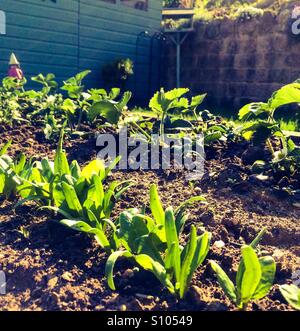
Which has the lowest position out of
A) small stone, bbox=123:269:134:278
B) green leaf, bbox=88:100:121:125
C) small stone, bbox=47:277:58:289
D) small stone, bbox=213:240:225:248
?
small stone, bbox=47:277:58:289

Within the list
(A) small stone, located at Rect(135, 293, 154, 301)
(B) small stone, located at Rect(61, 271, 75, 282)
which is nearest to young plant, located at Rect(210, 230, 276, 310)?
(A) small stone, located at Rect(135, 293, 154, 301)

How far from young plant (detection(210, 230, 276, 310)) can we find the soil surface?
0.23 feet

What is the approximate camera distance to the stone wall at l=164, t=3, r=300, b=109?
7.38 metres

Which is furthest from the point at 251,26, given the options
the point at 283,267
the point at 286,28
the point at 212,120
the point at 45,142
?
the point at 283,267

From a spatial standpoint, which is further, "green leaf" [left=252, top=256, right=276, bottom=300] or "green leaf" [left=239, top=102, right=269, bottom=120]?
"green leaf" [left=239, top=102, right=269, bottom=120]

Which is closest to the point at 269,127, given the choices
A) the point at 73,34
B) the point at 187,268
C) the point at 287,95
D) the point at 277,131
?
the point at 277,131

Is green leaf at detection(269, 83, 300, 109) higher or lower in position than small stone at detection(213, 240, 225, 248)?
higher

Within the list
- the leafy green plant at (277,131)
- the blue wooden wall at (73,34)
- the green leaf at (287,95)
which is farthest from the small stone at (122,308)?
the blue wooden wall at (73,34)

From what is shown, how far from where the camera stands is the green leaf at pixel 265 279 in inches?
62.6

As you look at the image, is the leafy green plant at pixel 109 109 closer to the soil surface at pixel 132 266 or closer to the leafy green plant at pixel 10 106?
the soil surface at pixel 132 266

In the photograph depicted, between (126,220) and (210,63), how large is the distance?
6.94 metres

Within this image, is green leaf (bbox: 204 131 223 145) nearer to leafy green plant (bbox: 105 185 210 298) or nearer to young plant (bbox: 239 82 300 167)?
young plant (bbox: 239 82 300 167)

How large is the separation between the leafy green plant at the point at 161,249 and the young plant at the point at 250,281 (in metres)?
0.11

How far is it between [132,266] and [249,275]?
0.51 meters
